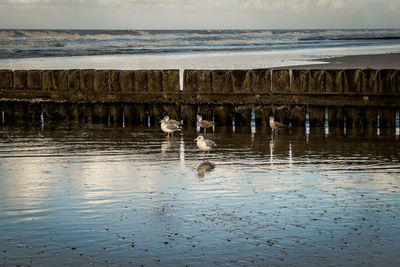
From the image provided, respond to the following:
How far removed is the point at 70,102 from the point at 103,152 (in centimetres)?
481

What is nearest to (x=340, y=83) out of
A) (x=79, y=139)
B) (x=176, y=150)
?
(x=176, y=150)

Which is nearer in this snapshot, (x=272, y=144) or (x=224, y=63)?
(x=272, y=144)

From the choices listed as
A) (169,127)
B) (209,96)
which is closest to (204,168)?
(169,127)

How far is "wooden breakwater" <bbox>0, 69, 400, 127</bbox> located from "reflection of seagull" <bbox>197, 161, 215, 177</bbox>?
4453 millimetres

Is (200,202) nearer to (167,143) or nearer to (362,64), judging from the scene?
(167,143)

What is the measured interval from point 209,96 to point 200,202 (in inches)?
280

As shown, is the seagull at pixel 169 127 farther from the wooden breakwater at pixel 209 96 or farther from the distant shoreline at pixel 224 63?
the distant shoreline at pixel 224 63

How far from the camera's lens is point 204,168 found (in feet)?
31.1

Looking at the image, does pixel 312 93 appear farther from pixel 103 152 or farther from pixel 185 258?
pixel 185 258

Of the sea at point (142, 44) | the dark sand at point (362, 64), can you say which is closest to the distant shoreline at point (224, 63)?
the dark sand at point (362, 64)

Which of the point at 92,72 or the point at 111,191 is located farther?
the point at 92,72

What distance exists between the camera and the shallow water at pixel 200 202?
18.8ft

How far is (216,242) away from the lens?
598 cm

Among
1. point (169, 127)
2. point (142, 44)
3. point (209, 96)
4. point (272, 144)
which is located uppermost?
point (142, 44)
